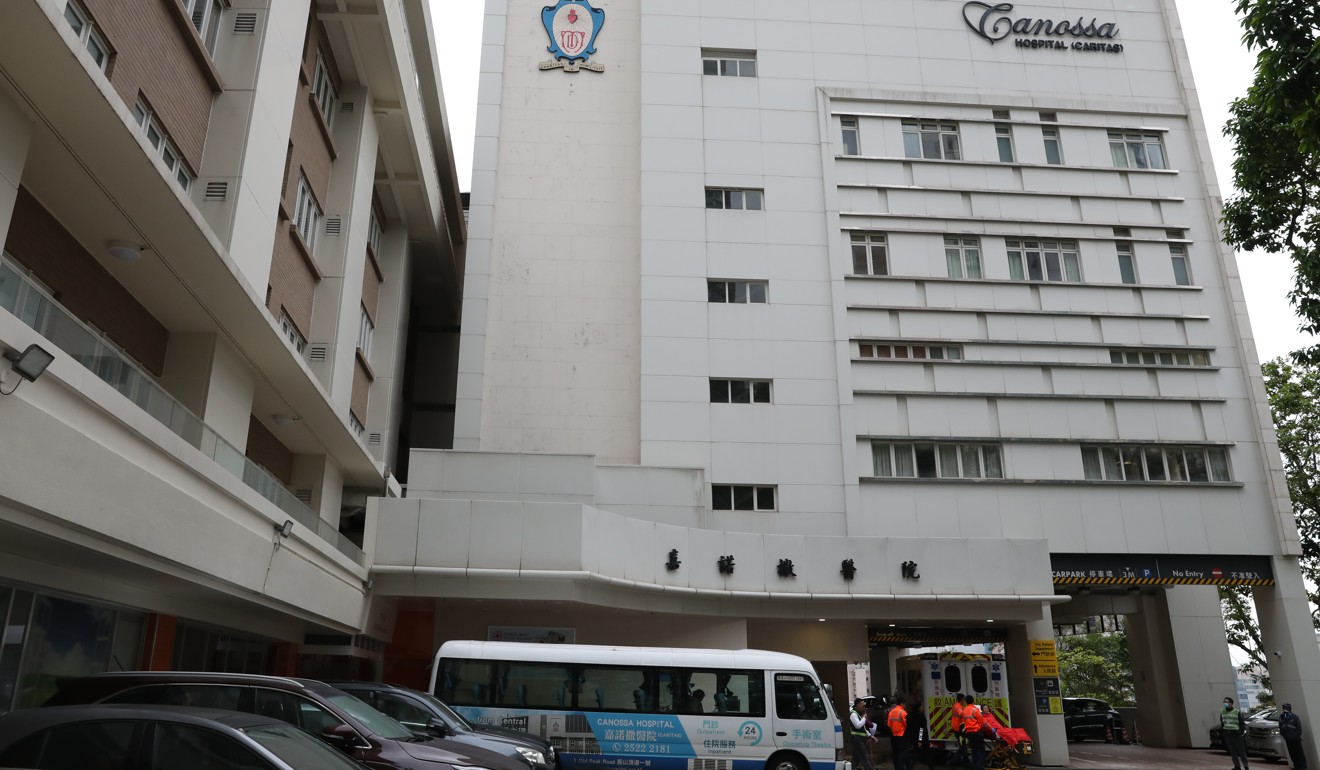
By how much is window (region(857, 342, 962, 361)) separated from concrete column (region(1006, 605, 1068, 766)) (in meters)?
7.38

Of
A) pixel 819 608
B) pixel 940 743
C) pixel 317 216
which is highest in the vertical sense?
pixel 317 216

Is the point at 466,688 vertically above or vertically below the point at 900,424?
below

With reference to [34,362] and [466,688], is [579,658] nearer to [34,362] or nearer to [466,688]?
[466,688]

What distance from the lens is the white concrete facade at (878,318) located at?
23.3m

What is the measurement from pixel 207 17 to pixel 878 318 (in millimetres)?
18729

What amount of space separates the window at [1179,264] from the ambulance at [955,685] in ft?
43.9

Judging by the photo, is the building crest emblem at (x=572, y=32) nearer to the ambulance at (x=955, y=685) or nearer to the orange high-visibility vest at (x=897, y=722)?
the ambulance at (x=955, y=685)

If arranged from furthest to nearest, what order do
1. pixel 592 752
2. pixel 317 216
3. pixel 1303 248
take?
pixel 317 216 → pixel 1303 248 → pixel 592 752

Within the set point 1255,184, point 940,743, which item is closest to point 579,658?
point 940,743

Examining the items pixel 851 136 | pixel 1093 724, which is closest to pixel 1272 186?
pixel 851 136

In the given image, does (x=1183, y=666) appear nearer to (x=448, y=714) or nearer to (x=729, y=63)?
(x=729, y=63)

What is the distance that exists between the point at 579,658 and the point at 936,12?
24.6 metres

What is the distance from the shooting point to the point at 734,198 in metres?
27.3

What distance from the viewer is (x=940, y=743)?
2283cm
